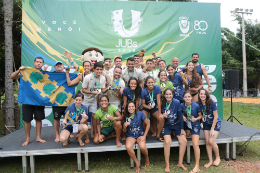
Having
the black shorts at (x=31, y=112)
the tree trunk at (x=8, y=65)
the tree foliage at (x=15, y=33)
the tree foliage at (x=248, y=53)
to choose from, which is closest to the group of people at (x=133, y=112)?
the black shorts at (x=31, y=112)

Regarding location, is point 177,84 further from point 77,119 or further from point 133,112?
point 77,119

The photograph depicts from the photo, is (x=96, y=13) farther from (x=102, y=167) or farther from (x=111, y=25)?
(x=102, y=167)

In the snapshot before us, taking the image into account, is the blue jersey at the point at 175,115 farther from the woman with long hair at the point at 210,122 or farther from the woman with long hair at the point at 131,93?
the woman with long hair at the point at 131,93

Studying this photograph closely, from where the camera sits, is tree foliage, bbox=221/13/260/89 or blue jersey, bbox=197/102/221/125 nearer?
blue jersey, bbox=197/102/221/125

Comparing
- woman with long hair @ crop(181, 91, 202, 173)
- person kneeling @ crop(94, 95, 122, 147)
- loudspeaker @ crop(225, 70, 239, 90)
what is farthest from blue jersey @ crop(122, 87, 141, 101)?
loudspeaker @ crop(225, 70, 239, 90)

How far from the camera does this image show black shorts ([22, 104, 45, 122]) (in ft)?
12.8

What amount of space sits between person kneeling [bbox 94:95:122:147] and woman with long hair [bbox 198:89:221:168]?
1.70 m

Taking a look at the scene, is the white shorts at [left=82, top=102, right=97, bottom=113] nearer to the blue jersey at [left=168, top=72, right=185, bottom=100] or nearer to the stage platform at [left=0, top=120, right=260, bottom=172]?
the stage platform at [left=0, top=120, right=260, bottom=172]

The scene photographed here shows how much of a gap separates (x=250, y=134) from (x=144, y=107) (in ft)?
7.96

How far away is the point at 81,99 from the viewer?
12.1 ft

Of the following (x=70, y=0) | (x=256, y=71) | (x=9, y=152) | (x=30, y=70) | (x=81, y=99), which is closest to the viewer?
(x=9, y=152)

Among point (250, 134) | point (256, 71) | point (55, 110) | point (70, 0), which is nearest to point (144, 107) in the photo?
point (55, 110)

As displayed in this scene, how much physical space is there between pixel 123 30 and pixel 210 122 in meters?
4.15

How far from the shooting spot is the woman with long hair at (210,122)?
365 cm
